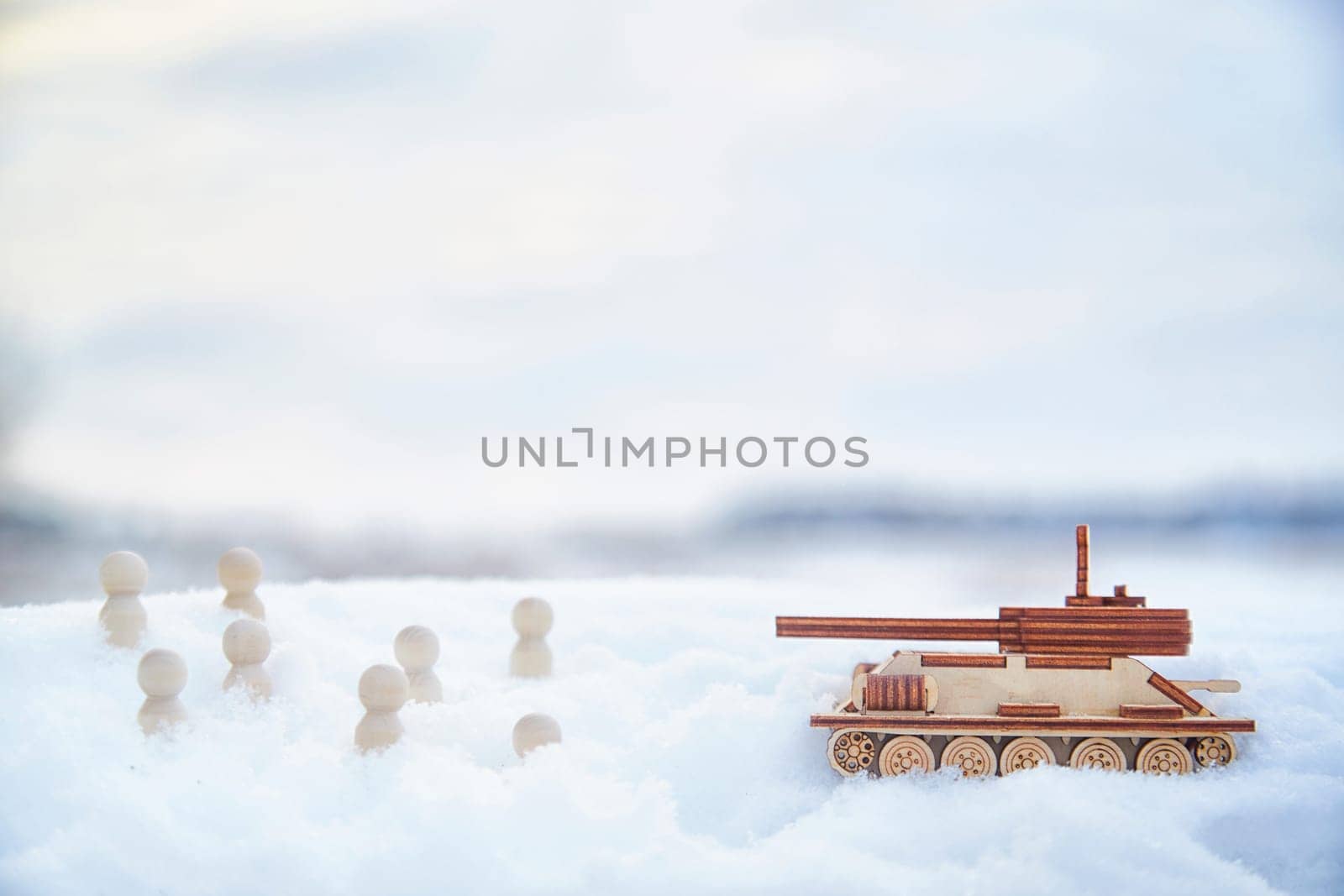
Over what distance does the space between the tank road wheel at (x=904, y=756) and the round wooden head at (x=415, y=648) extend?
0.66 meters

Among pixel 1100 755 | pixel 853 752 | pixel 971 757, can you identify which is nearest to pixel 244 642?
pixel 853 752

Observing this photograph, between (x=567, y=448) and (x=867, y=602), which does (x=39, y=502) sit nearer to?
Answer: (x=567, y=448)

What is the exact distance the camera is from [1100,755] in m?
1.40

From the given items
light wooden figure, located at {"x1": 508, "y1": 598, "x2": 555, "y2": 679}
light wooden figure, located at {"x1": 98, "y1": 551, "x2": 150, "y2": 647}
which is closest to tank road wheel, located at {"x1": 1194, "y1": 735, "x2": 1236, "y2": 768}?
light wooden figure, located at {"x1": 508, "y1": 598, "x2": 555, "y2": 679}

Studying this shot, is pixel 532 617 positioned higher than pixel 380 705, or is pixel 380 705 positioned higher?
pixel 532 617

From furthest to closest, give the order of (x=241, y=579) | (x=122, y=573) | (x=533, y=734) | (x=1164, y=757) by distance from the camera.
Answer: (x=241, y=579), (x=122, y=573), (x=533, y=734), (x=1164, y=757)

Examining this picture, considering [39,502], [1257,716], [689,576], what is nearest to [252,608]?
[39,502]

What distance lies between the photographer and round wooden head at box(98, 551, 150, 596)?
68.9 inches

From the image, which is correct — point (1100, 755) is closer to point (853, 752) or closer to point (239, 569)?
point (853, 752)

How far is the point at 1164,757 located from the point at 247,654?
3.86 ft

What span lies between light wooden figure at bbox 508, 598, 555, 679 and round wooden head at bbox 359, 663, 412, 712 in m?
0.34

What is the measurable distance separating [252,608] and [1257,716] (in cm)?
144

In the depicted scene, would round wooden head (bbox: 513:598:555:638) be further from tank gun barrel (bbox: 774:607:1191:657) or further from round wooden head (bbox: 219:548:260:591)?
tank gun barrel (bbox: 774:607:1191:657)

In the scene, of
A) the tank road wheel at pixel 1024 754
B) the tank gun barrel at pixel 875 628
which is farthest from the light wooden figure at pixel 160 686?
the tank road wheel at pixel 1024 754
